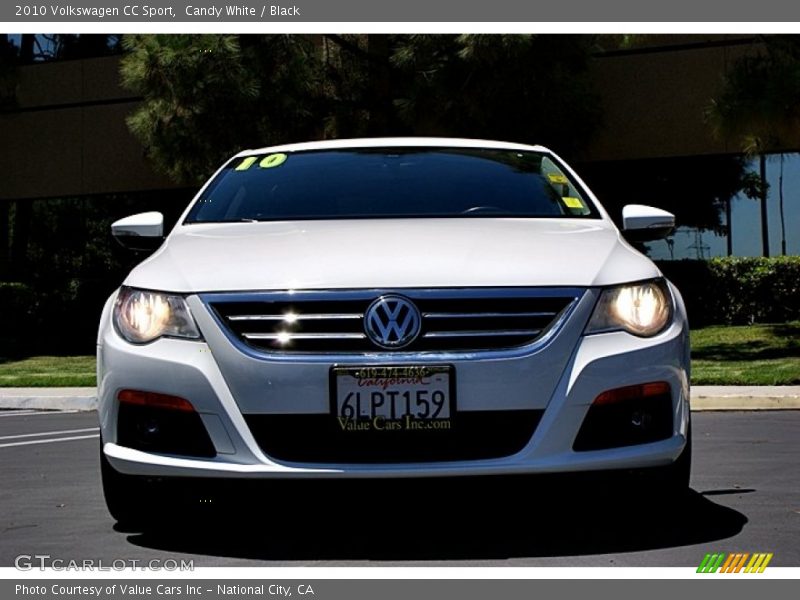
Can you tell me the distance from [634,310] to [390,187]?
1726mm

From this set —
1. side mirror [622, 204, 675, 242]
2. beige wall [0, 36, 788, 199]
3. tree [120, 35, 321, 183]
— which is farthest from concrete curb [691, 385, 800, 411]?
beige wall [0, 36, 788, 199]

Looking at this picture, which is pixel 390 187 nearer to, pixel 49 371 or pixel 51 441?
pixel 51 441

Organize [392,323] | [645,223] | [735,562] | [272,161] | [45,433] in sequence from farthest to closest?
[45,433], [272,161], [645,223], [392,323], [735,562]

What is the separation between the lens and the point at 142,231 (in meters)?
6.24

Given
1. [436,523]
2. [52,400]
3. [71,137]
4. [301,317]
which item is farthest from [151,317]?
[71,137]

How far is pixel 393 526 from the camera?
216 inches

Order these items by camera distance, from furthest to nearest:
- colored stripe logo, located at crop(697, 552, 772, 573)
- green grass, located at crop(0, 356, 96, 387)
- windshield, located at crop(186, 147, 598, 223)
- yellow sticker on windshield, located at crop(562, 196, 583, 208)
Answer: green grass, located at crop(0, 356, 96, 387) → yellow sticker on windshield, located at crop(562, 196, 583, 208) → windshield, located at crop(186, 147, 598, 223) → colored stripe logo, located at crop(697, 552, 772, 573)

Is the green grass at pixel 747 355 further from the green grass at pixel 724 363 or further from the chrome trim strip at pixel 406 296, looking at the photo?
the chrome trim strip at pixel 406 296

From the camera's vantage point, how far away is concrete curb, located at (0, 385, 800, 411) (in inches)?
502

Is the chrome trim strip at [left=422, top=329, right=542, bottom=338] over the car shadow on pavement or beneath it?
over

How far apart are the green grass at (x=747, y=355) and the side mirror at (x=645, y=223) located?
28.2 ft

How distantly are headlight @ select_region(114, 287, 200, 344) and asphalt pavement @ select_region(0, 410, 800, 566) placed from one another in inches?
25.9

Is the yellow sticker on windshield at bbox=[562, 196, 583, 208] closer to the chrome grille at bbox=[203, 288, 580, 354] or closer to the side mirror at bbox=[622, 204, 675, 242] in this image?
the side mirror at bbox=[622, 204, 675, 242]

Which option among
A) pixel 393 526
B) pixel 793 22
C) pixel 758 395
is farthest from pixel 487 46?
pixel 393 526
